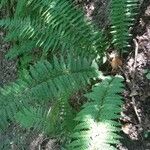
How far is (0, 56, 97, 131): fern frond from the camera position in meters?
4.72

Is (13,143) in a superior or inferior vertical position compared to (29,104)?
inferior

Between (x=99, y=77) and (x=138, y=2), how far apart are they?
3.75ft

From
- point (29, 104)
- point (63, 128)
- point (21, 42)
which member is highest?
point (21, 42)

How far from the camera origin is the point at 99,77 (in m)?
4.97

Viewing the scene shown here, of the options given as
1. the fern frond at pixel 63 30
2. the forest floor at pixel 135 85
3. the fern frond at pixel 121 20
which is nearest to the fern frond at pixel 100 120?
the forest floor at pixel 135 85

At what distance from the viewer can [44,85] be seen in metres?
4.76

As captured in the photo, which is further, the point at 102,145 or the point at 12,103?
the point at 12,103

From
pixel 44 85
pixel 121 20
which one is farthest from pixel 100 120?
pixel 121 20

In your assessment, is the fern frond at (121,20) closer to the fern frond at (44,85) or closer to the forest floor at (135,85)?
the forest floor at (135,85)

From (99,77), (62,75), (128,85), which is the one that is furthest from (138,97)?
(62,75)

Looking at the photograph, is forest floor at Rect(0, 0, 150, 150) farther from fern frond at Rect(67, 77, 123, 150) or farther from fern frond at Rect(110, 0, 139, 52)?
fern frond at Rect(67, 77, 123, 150)

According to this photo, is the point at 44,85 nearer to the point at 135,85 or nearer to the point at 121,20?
the point at 135,85

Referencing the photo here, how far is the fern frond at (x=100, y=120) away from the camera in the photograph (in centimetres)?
386

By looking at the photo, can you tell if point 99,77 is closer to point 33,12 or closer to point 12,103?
point 12,103
